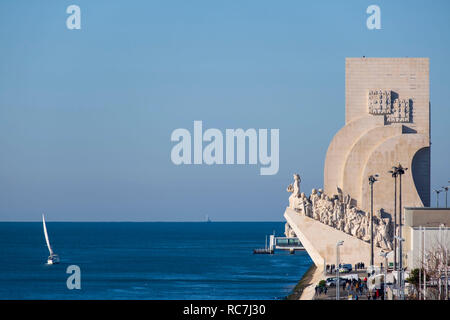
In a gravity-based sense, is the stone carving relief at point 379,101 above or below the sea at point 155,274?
above

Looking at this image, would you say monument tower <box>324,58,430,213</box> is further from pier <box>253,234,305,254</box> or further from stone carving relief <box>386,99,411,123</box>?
pier <box>253,234,305,254</box>

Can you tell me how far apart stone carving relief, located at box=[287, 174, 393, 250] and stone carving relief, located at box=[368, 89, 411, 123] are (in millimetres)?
5580

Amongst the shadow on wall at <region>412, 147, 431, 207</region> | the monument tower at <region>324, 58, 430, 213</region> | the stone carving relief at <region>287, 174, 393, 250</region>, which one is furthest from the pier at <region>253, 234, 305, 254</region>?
the stone carving relief at <region>287, 174, 393, 250</region>

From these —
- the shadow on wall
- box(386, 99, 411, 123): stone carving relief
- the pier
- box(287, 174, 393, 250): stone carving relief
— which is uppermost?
box(386, 99, 411, 123): stone carving relief

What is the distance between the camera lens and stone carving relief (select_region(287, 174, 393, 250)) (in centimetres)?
5347

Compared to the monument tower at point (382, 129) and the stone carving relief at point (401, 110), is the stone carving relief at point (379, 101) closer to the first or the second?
the monument tower at point (382, 129)

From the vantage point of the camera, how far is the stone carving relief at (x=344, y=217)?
175 feet

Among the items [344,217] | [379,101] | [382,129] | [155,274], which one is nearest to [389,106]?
[379,101]

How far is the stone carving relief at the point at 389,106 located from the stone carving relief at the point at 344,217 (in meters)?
5.58

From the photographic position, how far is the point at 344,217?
177 ft

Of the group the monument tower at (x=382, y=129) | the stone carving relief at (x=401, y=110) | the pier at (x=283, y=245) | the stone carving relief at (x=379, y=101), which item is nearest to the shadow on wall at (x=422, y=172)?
the monument tower at (x=382, y=129)

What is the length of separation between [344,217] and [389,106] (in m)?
7.24

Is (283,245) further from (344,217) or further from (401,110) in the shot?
(344,217)
